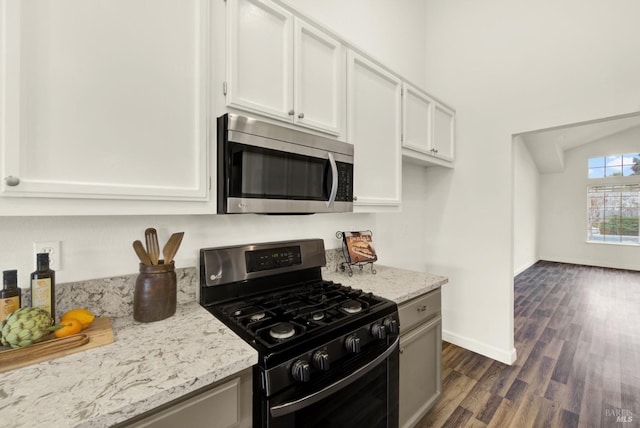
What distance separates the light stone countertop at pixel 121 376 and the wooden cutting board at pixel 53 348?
23 mm

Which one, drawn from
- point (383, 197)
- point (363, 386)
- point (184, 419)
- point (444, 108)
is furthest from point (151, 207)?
point (444, 108)

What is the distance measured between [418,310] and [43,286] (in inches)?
64.2

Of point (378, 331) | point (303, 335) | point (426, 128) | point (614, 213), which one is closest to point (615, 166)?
point (614, 213)

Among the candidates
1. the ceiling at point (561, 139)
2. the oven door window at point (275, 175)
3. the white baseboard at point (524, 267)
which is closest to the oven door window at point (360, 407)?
the oven door window at point (275, 175)

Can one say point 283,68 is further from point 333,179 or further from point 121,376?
point 121,376

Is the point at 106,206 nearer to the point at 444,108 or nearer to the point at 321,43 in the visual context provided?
the point at 321,43

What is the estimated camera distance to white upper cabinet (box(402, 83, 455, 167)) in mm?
1990

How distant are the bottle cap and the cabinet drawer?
1527 millimetres

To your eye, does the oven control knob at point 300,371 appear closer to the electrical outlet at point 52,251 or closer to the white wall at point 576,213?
the electrical outlet at point 52,251

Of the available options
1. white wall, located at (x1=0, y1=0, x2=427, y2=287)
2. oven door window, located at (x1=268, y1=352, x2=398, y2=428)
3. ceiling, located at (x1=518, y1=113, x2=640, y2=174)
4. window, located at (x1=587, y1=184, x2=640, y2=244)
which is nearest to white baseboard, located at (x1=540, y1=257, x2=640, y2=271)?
window, located at (x1=587, y1=184, x2=640, y2=244)

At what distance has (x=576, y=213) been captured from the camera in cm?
684

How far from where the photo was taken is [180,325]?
102 cm

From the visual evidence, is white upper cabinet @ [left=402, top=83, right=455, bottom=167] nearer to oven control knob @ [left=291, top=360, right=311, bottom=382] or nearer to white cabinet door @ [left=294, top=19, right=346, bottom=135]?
white cabinet door @ [left=294, top=19, right=346, bottom=135]

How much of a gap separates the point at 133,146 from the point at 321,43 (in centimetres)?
103
